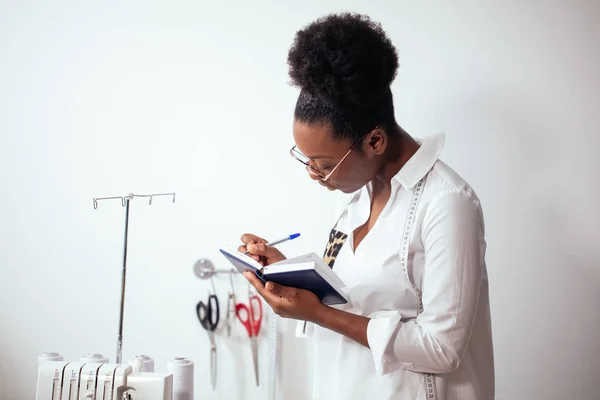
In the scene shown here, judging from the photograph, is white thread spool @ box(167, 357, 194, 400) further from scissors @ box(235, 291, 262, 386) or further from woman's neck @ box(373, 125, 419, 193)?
woman's neck @ box(373, 125, 419, 193)

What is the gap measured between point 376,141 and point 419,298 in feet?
1.06

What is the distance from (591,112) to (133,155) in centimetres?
148

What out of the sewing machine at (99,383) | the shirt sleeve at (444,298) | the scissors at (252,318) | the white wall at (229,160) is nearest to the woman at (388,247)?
the shirt sleeve at (444,298)

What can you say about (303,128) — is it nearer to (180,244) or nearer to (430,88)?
(430,88)

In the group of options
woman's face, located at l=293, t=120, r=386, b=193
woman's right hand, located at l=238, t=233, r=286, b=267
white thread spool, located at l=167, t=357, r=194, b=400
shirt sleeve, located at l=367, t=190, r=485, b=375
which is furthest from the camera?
white thread spool, located at l=167, t=357, r=194, b=400

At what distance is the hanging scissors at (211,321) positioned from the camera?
1.84 metres

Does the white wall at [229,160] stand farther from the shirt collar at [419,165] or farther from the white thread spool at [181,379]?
the shirt collar at [419,165]

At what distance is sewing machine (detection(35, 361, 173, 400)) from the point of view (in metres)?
1.31

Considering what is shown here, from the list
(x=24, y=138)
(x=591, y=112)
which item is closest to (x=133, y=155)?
(x=24, y=138)

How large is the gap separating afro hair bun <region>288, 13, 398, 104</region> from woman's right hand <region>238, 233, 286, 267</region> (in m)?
0.38

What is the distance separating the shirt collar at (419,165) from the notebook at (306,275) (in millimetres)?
238

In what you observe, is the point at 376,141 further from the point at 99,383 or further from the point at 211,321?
the point at 211,321

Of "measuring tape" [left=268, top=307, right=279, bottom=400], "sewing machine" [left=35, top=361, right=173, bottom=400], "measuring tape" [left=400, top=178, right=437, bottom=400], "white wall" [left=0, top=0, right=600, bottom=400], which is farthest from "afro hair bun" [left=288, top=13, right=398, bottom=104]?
"measuring tape" [left=268, top=307, right=279, bottom=400]

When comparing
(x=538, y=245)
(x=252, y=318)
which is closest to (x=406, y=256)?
(x=538, y=245)
